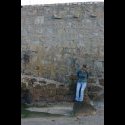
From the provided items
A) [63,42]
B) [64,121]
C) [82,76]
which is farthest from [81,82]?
[64,121]

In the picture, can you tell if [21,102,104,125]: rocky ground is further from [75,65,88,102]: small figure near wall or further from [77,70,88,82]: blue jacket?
[77,70,88,82]: blue jacket

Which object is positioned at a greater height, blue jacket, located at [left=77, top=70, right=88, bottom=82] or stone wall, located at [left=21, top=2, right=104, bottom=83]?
stone wall, located at [left=21, top=2, right=104, bottom=83]

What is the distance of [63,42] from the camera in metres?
9.74

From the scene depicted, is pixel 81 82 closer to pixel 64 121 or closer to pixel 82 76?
pixel 82 76

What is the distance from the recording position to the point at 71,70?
380 inches

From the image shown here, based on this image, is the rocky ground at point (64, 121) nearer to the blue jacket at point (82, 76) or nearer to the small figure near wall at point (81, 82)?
the small figure near wall at point (81, 82)

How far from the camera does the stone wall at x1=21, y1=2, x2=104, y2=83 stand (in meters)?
9.58

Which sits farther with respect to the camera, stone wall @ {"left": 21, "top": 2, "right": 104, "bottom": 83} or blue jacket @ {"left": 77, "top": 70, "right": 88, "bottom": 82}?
blue jacket @ {"left": 77, "top": 70, "right": 88, "bottom": 82}

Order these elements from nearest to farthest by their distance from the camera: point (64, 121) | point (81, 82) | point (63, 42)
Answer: point (64, 121) < point (63, 42) < point (81, 82)

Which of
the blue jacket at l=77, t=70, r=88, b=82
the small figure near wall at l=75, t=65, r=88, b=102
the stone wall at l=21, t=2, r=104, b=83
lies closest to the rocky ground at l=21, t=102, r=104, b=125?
the small figure near wall at l=75, t=65, r=88, b=102

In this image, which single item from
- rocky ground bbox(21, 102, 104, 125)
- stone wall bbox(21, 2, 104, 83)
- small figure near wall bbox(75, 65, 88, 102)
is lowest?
rocky ground bbox(21, 102, 104, 125)
